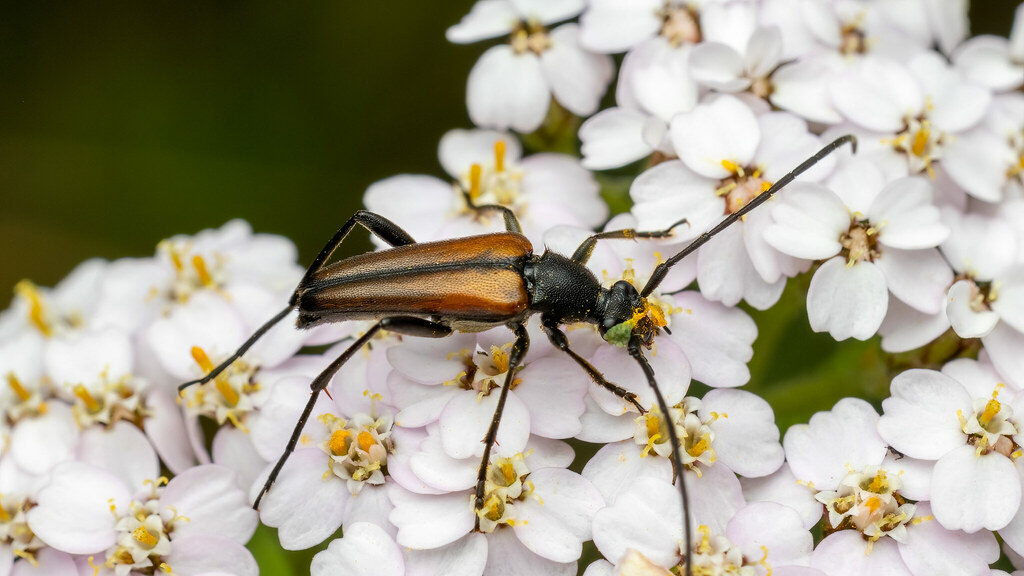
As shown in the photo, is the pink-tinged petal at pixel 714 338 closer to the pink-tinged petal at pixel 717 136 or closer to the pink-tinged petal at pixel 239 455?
the pink-tinged petal at pixel 717 136

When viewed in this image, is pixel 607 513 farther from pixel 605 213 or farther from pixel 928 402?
pixel 605 213

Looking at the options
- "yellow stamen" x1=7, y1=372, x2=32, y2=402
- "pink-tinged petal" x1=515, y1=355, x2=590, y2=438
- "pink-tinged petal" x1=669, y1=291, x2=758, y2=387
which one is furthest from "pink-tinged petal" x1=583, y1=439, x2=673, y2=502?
"yellow stamen" x1=7, y1=372, x2=32, y2=402

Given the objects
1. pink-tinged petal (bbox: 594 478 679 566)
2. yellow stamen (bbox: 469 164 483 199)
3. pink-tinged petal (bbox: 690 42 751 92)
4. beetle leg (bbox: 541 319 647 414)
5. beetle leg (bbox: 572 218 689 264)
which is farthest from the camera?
yellow stamen (bbox: 469 164 483 199)

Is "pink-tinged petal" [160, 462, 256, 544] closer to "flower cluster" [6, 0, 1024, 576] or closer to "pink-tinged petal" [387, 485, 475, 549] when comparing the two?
"flower cluster" [6, 0, 1024, 576]

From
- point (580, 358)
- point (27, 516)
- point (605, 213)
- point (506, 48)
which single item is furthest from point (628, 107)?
point (27, 516)

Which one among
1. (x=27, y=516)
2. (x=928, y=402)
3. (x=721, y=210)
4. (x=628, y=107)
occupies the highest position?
(x=628, y=107)

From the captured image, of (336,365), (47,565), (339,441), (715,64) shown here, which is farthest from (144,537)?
(715,64)

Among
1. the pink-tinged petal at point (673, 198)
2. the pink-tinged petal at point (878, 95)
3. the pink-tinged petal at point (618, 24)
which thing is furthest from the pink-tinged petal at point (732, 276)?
the pink-tinged petal at point (618, 24)
